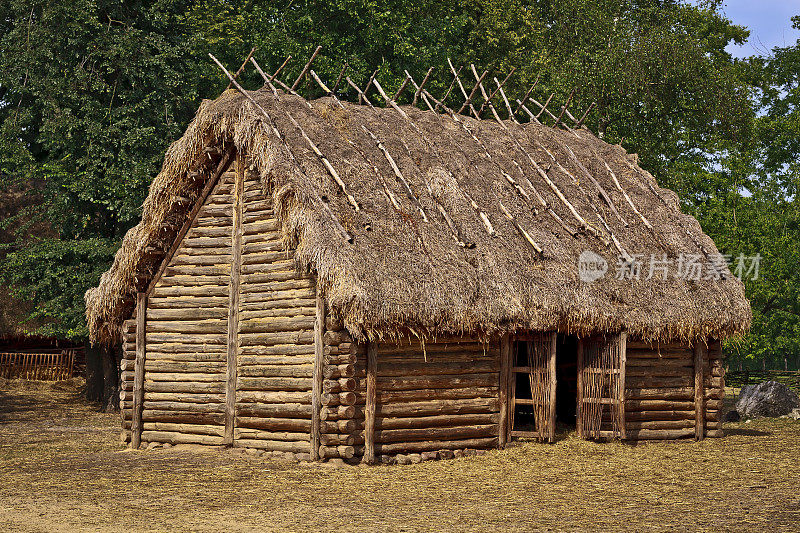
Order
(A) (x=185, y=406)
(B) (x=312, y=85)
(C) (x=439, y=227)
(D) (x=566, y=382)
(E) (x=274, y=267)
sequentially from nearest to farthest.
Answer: (E) (x=274, y=267) → (C) (x=439, y=227) → (A) (x=185, y=406) → (D) (x=566, y=382) → (B) (x=312, y=85)

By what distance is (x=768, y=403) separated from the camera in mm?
26609

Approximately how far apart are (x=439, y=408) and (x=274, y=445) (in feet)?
9.83

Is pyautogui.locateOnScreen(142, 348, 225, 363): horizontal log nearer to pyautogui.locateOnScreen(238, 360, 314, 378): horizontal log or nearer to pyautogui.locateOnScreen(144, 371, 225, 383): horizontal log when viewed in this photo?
Answer: pyautogui.locateOnScreen(144, 371, 225, 383): horizontal log

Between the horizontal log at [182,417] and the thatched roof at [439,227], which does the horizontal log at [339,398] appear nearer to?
the thatched roof at [439,227]

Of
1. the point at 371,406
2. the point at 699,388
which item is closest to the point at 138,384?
the point at 371,406

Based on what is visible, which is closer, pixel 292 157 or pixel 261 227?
pixel 292 157

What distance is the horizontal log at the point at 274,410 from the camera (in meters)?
16.6

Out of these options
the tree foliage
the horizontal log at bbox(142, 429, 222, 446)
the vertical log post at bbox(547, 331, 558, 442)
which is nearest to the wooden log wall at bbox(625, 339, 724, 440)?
the vertical log post at bbox(547, 331, 558, 442)

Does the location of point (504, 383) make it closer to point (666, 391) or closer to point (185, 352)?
point (666, 391)

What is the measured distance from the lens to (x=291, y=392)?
667 inches

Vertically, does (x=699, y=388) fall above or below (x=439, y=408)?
above

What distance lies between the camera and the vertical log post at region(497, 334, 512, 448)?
17.9m

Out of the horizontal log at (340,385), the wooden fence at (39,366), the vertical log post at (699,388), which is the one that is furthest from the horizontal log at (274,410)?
the wooden fence at (39,366)

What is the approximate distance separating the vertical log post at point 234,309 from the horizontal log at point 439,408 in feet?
9.92
